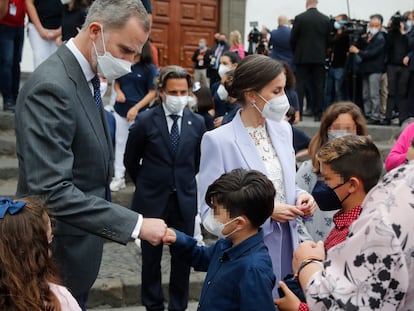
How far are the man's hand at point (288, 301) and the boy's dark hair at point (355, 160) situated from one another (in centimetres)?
54

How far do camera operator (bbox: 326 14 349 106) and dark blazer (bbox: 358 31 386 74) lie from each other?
354 millimetres

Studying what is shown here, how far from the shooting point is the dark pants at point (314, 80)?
8.68 m

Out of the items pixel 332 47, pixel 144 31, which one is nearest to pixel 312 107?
pixel 332 47

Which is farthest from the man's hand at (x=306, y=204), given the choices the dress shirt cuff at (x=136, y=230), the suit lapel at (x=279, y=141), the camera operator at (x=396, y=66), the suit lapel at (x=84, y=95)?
the camera operator at (x=396, y=66)

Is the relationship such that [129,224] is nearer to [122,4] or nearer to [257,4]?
[122,4]

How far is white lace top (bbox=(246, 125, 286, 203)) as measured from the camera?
2947 millimetres

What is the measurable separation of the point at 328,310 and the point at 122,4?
5.03 feet

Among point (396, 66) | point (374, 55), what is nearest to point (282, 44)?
point (374, 55)

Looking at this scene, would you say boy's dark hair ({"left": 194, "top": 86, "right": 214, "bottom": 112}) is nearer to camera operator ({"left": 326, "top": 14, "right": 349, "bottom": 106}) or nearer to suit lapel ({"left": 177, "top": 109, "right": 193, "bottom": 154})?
suit lapel ({"left": 177, "top": 109, "right": 193, "bottom": 154})

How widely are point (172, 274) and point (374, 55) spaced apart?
611 cm

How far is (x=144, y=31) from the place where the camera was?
2480mm

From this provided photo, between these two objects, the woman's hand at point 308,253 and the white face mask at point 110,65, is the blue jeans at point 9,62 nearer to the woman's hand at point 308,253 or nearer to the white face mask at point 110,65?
the white face mask at point 110,65

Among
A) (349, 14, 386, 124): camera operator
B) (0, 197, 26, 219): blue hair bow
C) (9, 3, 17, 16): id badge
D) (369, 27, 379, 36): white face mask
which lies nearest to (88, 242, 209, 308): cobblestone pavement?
(0, 197, 26, 219): blue hair bow

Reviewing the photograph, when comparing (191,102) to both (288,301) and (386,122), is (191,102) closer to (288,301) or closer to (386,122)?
(288,301)
